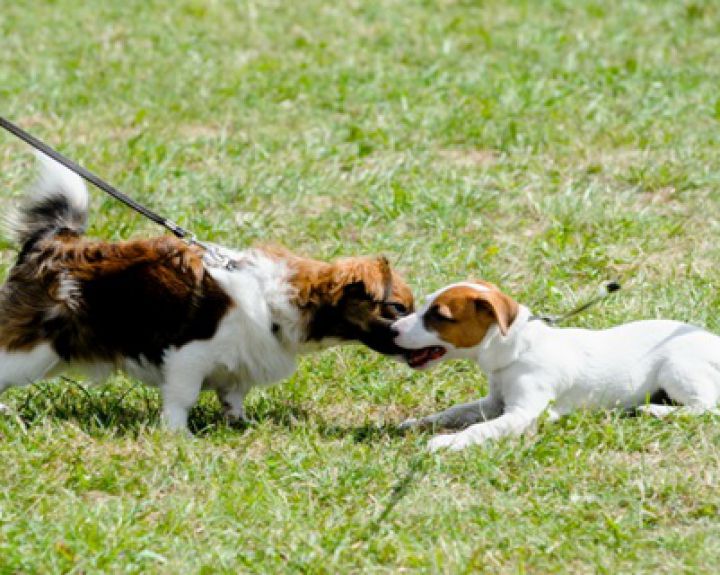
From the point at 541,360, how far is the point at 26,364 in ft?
7.26

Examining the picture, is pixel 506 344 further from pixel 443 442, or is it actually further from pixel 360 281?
pixel 360 281

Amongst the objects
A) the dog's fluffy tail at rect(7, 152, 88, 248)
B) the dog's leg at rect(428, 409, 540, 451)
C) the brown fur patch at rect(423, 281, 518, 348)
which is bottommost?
the dog's leg at rect(428, 409, 540, 451)

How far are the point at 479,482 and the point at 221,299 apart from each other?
4.60 ft

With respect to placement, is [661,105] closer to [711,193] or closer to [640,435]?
[711,193]

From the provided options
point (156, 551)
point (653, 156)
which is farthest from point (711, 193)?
point (156, 551)

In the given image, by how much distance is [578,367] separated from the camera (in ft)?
18.9

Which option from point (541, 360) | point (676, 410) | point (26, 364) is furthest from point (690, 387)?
point (26, 364)

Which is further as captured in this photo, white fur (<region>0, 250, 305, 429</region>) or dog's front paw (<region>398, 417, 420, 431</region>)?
dog's front paw (<region>398, 417, 420, 431</region>)

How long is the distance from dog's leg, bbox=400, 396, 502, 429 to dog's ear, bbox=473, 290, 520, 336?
43 cm

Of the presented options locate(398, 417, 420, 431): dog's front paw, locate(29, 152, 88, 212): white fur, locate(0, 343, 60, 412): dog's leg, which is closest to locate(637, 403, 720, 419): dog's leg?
locate(398, 417, 420, 431): dog's front paw

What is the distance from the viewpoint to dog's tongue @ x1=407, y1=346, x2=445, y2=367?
227 inches

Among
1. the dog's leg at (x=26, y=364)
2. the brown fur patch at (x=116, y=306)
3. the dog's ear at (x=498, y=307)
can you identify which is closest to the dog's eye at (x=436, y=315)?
the dog's ear at (x=498, y=307)

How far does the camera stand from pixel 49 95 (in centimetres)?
1030

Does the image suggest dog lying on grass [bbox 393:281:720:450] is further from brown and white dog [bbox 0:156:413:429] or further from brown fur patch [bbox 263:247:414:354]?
brown and white dog [bbox 0:156:413:429]
